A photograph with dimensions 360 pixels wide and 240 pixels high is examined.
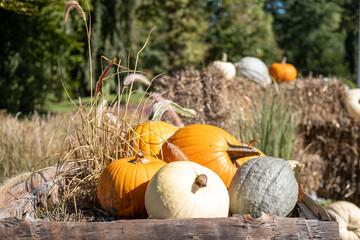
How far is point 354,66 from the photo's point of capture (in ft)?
60.5

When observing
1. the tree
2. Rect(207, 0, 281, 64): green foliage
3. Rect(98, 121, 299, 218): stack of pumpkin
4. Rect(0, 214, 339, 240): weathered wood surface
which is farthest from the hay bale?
the tree

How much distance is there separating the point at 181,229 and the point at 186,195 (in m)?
0.15

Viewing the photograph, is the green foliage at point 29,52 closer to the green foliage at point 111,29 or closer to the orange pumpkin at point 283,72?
the green foliage at point 111,29

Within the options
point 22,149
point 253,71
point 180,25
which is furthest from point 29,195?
point 180,25

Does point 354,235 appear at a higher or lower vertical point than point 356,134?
lower

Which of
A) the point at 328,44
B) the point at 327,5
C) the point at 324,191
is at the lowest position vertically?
the point at 324,191

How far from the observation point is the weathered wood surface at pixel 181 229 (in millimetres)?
1094

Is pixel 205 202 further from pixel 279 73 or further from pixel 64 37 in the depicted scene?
pixel 64 37

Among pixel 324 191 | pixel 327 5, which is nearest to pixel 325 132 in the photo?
pixel 324 191

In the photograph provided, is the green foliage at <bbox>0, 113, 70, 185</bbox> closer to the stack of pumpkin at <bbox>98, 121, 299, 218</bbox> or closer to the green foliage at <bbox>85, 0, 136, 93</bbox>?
the stack of pumpkin at <bbox>98, 121, 299, 218</bbox>

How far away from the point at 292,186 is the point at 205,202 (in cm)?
36

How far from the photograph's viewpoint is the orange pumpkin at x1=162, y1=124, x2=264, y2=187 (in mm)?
1587

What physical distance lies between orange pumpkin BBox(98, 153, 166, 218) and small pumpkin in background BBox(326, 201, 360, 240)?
6.45ft

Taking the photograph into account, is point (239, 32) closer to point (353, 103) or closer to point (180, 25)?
point (180, 25)
